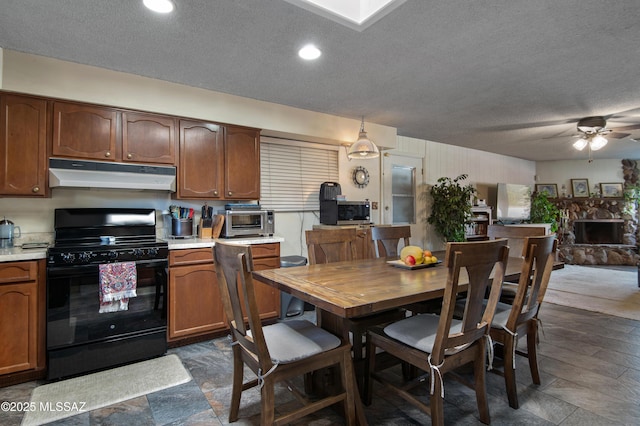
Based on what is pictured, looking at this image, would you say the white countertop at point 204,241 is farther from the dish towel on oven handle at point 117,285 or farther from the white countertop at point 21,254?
the white countertop at point 21,254

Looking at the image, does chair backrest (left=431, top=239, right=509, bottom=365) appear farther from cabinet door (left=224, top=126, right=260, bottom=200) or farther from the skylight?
cabinet door (left=224, top=126, right=260, bottom=200)

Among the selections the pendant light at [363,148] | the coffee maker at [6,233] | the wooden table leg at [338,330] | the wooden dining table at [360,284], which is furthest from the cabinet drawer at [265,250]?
the coffee maker at [6,233]

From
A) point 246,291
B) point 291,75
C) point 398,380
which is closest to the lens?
point 246,291

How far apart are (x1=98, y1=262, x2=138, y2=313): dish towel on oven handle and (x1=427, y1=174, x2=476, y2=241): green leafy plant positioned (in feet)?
15.0

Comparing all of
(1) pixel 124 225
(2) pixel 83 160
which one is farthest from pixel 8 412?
(2) pixel 83 160

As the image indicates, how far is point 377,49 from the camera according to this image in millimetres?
2434

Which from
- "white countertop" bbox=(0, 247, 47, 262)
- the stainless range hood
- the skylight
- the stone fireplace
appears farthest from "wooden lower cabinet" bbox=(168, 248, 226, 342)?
the stone fireplace

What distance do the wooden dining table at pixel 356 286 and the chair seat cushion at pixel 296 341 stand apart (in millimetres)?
131

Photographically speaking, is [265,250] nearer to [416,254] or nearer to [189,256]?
[189,256]

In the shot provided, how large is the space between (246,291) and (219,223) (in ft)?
6.68

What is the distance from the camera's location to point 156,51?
2.46 meters

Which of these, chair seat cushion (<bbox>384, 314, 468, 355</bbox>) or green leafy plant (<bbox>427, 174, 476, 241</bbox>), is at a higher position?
green leafy plant (<bbox>427, 174, 476, 241</bbox>)

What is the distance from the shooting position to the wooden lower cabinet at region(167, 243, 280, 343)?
2.81 metres

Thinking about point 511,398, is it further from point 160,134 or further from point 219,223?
point 160,134
